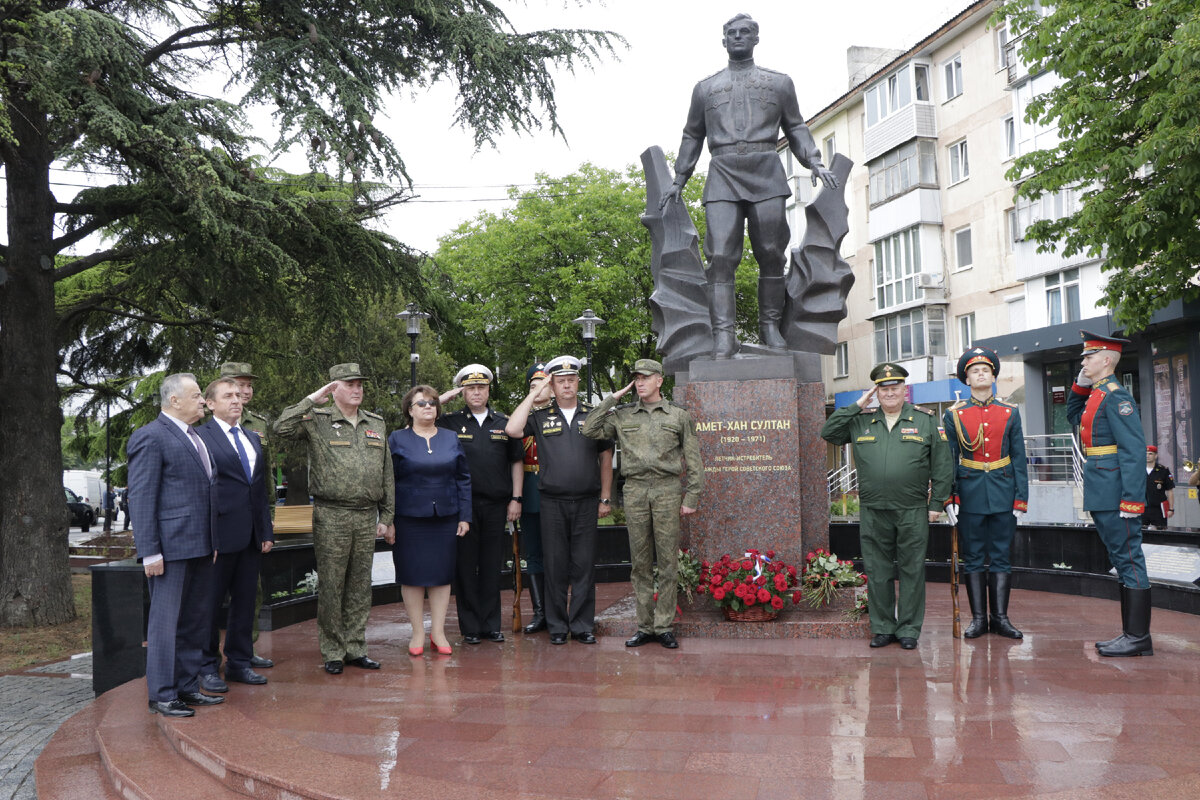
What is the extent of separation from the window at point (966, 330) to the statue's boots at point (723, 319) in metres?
22.8

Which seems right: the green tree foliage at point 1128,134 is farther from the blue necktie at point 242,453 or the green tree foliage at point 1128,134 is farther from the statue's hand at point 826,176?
the blue necktie at point 242,453

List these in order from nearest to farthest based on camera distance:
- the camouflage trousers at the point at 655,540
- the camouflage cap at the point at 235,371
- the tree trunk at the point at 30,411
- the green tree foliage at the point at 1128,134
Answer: the camouflage cap at the point at 235,371 → the camouflage trousers at the point at 655,540 → the tree trunk at the point at 30,411 → the green tree foliage at the point at 1128,134

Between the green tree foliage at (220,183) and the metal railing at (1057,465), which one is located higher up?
the green tree foliage at (220,183)

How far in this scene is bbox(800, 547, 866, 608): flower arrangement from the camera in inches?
278

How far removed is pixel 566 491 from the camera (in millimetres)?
6797

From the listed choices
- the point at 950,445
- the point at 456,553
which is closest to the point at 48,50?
the point at 456,553

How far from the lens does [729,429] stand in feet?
23.8

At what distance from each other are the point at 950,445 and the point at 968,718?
2.55 m

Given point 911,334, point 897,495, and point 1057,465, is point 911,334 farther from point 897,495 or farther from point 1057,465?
point 897,495

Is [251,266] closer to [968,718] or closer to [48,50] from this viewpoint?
[48,50]

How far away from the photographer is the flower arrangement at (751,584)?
6.74 m

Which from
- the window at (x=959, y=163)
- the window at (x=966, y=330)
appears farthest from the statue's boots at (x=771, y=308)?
the window at (x=959, y=163)

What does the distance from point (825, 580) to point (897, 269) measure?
25616 mm

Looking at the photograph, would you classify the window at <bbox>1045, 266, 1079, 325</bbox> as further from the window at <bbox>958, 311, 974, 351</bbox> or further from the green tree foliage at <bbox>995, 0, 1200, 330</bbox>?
the green tree foliage at <bbox>995, 0, 1200, 330</bbox>
